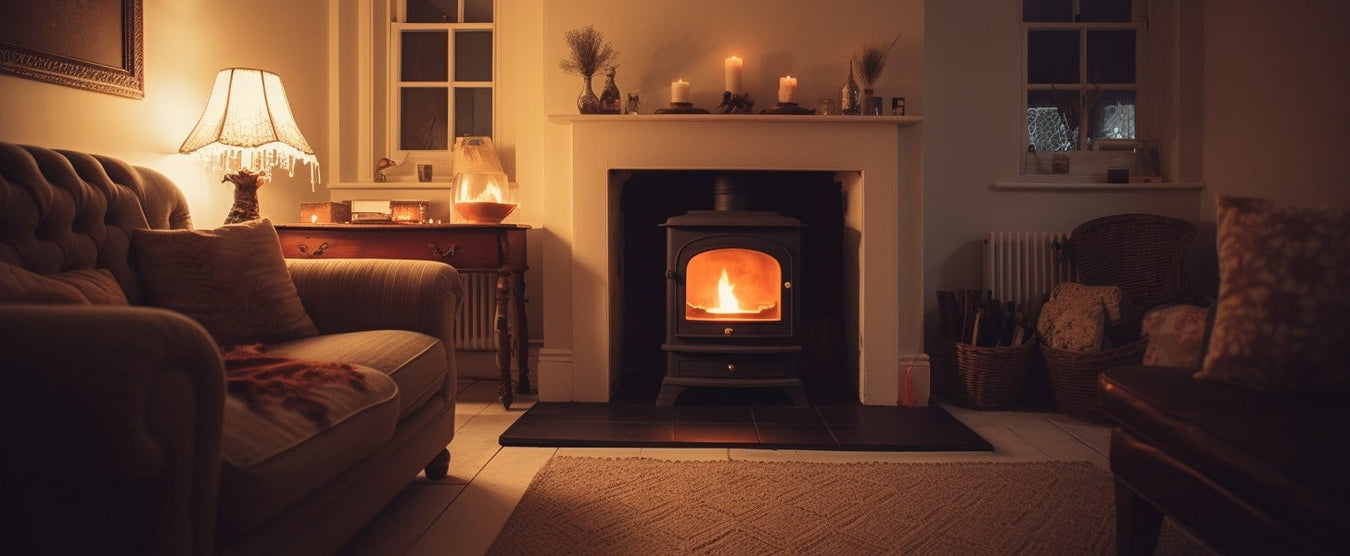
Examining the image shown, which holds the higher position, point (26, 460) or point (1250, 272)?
point (1250, 272)

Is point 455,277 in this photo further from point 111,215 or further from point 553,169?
point 553,169

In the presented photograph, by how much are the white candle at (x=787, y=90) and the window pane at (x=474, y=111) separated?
4.53 feet

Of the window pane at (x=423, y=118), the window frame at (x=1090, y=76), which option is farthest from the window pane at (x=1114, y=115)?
the window pane at (x=423, y=118)

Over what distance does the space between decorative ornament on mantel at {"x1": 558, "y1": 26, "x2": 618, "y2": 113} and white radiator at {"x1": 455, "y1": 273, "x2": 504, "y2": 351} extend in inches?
36.9

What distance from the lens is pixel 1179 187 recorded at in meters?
3.35

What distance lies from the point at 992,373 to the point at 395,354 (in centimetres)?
229

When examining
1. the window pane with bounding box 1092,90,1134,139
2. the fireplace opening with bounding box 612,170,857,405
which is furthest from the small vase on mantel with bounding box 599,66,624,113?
the window pane with bounding box 1092,90,1134,139

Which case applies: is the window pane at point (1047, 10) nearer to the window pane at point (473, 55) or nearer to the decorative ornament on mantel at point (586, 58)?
the decorative ornament on mantel at point (586, 58)

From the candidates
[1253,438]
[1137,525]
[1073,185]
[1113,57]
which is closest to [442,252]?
[1137,525]

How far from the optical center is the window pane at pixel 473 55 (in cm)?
347

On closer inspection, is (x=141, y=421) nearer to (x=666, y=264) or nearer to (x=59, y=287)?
(x=59, y=287)

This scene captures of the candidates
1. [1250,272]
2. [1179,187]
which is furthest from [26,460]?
[1179,187]

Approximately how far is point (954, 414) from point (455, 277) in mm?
1970

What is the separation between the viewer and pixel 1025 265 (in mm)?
3320
